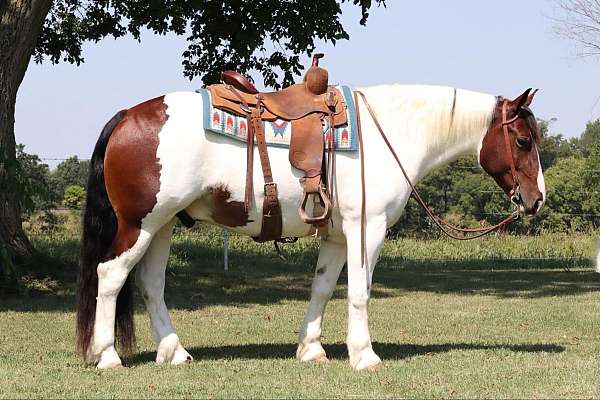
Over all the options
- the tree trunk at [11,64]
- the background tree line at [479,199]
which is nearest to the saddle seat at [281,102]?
the tree trunk at [11,64]

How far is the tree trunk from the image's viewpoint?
456 inches

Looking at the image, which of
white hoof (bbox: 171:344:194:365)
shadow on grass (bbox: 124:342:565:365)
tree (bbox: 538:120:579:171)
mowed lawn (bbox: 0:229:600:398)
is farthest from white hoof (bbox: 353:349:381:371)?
tree (bbox: 538:120:579:171)

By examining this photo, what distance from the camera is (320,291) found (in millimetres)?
6992

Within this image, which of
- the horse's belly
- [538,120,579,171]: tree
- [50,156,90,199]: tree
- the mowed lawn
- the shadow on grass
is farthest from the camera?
[538,120,579,171]: tree

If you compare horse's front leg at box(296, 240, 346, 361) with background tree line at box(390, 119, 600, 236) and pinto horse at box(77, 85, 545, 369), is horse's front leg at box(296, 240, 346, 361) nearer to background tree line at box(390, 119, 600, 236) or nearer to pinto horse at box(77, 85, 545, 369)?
pinto horse at box(77, 85, 545, 369)

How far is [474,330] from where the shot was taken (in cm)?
937

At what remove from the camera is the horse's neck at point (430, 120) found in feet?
22.3

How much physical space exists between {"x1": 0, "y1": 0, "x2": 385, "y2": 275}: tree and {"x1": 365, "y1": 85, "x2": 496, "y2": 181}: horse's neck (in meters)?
6.37

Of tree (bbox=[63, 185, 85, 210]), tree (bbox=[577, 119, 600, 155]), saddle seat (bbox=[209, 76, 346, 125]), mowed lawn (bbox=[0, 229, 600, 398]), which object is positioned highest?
tree (bbox=[577, 119, 600, 155])

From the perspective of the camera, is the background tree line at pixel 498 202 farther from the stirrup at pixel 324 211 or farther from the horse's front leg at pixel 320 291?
the stirrup at pixel 324 211

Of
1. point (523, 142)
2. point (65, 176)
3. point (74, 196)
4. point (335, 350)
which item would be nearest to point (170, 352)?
point (335, 350)

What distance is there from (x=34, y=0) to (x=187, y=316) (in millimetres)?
4783

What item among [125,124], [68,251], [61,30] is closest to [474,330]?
[125,124]

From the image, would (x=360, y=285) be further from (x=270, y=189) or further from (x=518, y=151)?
(x=518, y=151)
